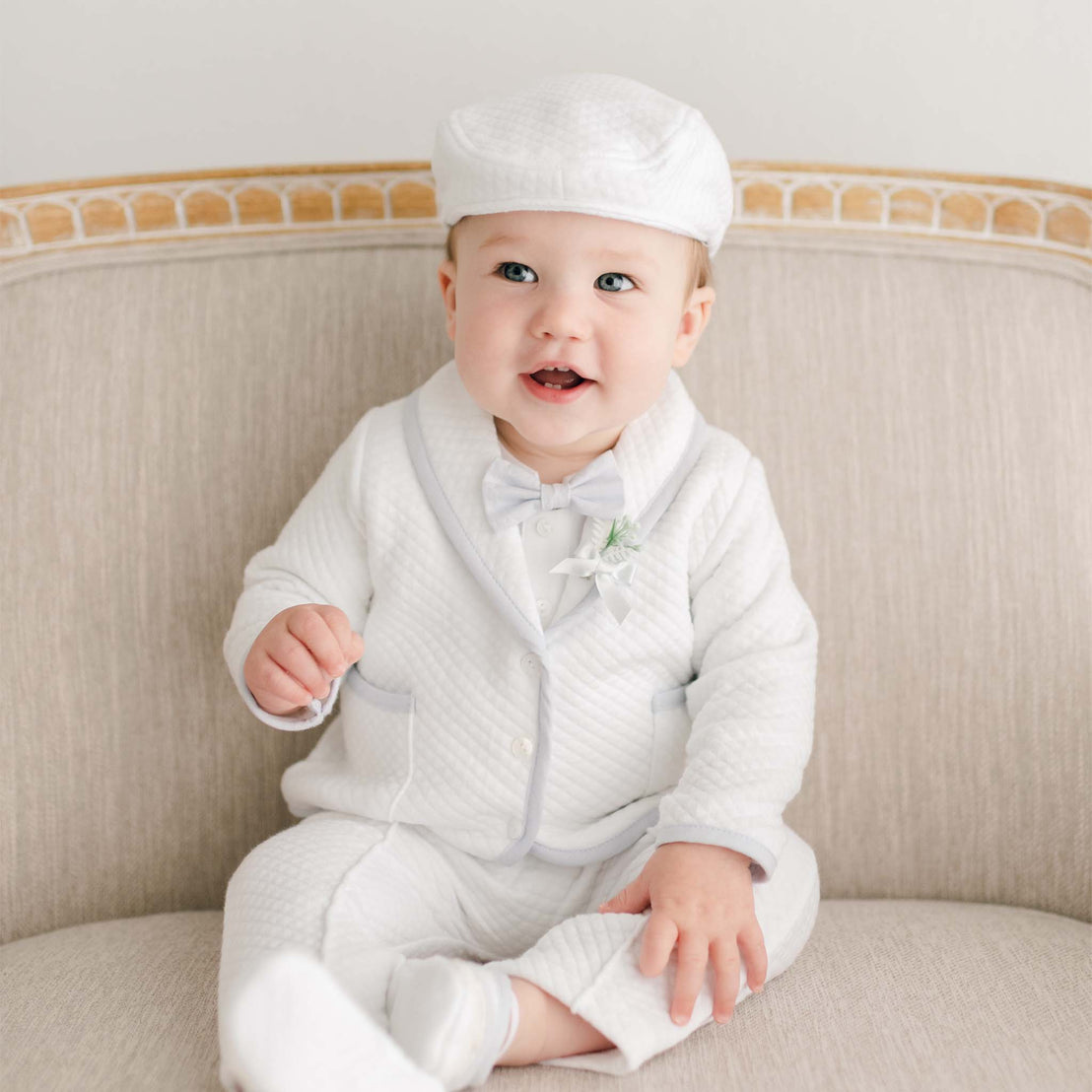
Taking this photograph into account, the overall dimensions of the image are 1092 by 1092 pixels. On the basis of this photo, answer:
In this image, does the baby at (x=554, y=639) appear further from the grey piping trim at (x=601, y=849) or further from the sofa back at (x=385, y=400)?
the sofa back at (x=385, y=400)

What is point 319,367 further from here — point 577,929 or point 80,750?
point 577,929

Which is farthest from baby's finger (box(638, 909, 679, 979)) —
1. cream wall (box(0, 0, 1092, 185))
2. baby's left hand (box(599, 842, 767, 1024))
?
cream wall (box(0, 0, 1092, 185))

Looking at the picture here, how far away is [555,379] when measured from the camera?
3.78 feet

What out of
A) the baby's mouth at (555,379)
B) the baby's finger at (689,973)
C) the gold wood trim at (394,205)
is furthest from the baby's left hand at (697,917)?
the gold wood trim at (394,205)

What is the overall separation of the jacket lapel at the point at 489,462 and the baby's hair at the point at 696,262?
0.11 metres

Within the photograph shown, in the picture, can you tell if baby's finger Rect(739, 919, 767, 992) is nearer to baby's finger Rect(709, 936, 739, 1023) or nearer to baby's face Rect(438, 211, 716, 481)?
baby's finger Rect(709, 936, 739, 1023)

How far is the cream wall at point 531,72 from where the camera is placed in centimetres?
157

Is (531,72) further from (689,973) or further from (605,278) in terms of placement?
(689,973)

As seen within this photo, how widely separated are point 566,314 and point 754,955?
1.95 feet

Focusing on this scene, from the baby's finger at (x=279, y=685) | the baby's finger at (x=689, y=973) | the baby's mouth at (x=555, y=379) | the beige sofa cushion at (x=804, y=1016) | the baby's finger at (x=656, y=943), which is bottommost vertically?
the beige sofa cushion at (x=804, y=1016)

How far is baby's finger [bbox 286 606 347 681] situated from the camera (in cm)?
111

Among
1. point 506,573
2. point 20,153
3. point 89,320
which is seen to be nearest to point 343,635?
point 506,573

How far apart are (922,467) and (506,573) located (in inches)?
20.0

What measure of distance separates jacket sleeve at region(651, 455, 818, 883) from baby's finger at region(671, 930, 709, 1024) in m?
0.09
